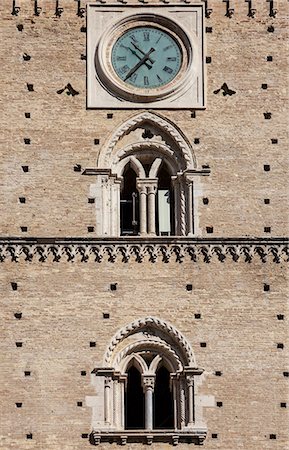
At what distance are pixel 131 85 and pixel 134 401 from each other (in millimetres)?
4161

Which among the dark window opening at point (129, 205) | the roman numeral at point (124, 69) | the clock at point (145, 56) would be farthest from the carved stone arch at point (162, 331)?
the roman numeral at point (124, 69)

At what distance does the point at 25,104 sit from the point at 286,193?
3584mm

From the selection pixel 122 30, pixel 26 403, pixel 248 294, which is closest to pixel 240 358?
pixel 248 294

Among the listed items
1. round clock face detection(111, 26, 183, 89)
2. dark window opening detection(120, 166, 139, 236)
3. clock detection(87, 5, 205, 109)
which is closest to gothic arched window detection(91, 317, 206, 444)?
dark window opening detection(120, 166, 139, 236)

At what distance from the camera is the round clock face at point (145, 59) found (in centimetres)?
3172

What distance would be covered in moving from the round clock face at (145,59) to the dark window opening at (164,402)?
3.87 metres

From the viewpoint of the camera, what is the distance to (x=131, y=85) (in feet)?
104

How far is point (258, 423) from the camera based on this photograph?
30.0m

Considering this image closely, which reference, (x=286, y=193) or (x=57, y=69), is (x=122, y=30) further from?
(x=286, y=193)

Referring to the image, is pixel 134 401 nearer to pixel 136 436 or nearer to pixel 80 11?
pixel 136 436

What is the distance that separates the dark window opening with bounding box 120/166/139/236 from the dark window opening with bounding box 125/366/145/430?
1.94m

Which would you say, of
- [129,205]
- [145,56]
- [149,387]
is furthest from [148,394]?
[145,56]

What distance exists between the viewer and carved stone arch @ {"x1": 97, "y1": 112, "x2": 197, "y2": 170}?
31319 millimetres

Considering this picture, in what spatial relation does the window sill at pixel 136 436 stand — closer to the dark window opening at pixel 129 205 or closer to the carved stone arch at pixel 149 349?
the carved stone arch at pixel 149 349
